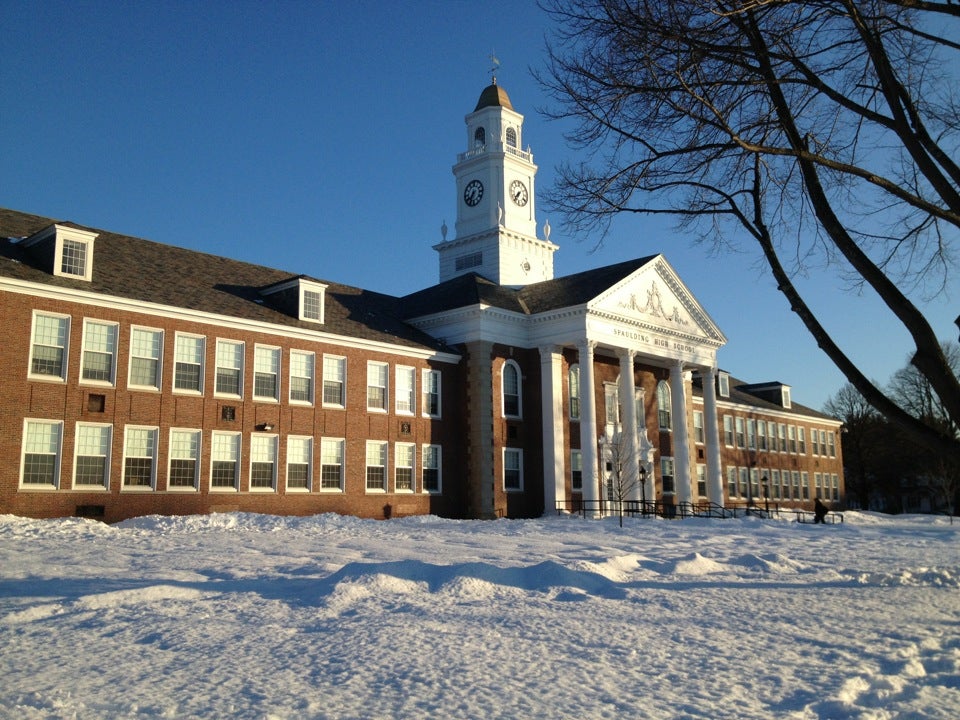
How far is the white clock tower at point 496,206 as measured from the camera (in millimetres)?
48656

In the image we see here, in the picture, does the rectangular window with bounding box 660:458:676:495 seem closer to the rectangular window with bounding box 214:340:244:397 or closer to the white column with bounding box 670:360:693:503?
the white column with bounding box 670:360:693:503

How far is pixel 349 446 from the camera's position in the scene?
3406cm

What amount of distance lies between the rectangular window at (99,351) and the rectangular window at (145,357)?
25.3 inches

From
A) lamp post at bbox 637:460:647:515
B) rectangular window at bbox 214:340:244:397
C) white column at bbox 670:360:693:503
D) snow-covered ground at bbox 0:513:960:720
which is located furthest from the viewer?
white column at bbox 670:360:693:503

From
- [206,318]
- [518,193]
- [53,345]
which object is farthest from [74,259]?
[518,193]

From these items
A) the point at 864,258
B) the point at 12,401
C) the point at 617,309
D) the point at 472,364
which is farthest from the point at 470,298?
the point at 864,258

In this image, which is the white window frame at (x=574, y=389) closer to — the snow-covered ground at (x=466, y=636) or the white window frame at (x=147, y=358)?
the white window frame at (x=147, y=358)

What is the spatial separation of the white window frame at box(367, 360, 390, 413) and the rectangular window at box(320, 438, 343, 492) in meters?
2.34

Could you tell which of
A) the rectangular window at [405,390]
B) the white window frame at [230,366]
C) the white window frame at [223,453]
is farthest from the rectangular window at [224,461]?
the rectangular window at [405,390]

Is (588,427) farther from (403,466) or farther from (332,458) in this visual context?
(332,458)

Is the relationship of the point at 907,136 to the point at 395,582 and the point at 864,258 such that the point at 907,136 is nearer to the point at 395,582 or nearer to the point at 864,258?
the point at 864,258

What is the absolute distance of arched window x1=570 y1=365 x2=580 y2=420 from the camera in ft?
137

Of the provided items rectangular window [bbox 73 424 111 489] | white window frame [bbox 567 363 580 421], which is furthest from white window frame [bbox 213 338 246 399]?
white window frame [bbox 567 363 580 421]

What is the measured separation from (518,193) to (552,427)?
1691 cm
